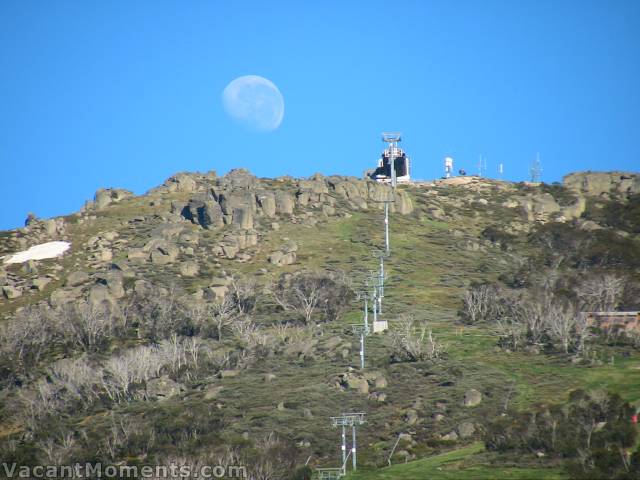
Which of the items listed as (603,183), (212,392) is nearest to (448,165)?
(603,183)

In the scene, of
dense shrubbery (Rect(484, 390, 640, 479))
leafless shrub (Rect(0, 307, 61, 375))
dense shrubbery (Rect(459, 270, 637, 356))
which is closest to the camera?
dense shrubbery (Rect(484, 390, 640, 479))

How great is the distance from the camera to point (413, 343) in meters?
92.8

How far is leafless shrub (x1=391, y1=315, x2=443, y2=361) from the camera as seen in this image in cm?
9200

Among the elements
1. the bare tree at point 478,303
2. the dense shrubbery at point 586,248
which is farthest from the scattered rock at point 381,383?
the dense shrubbery at point 586,248

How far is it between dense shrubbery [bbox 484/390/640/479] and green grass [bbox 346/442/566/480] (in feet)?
5.07

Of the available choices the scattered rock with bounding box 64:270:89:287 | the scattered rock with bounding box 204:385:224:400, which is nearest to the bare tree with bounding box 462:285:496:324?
the scattered rock with bounding box 204:385:224:400

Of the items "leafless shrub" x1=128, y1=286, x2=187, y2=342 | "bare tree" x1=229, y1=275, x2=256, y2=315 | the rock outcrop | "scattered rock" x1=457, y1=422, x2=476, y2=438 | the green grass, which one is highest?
the rock outcrop

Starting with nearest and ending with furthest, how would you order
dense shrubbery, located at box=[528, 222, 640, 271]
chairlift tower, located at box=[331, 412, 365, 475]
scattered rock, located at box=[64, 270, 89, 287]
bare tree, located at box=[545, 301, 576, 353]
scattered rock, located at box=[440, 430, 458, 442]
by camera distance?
chairlift tower, located at box=[331, 412, 365, 475] → scattered rock, located at box=[440, 430, 458, 442] → bare tree, located at box=[545, 301, 576, 353] → scattered rock, located at box=[64, 270, 89, 287] → dense shrubbery, located at box=[528, 222, 640, 271]

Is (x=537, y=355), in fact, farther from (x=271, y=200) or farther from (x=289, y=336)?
(x=271, y=200)

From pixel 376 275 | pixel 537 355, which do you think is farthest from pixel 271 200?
pixel 537 355

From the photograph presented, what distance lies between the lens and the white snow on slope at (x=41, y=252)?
142 m

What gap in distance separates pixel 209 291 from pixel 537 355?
4426 cm

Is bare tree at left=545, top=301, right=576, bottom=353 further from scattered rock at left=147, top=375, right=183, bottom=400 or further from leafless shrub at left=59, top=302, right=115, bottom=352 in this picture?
leafless shrub at left=59, top=302, right=115, bottom=352

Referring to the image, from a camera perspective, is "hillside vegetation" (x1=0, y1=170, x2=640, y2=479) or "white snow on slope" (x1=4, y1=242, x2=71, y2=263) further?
"white snow on slope" (x1=4, y1=242, x2=71, y2=263)
